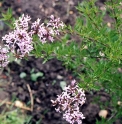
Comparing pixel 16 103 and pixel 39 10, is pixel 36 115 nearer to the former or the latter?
pixel 16 103

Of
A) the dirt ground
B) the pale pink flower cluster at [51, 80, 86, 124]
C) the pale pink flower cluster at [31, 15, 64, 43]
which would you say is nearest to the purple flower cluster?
the pale pink flower cluster at [31, 15, 64, 43]

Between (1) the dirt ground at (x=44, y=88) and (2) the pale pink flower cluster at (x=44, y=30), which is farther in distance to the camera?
(1) the dirt ground at (x=44, y=88)

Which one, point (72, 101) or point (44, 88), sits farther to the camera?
point (44, 88)

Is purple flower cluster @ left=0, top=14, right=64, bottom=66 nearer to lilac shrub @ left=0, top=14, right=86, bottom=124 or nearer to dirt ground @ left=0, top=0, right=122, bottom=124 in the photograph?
lilac shrub @ left=0, top=14, right=86, bottom=124

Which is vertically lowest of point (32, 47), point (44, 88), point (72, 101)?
point (72, 101)

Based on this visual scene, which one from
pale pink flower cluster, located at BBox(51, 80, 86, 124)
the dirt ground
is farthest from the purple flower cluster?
the dirt ground

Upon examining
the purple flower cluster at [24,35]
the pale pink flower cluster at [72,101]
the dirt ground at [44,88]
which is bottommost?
the pale pink flower cluster at [72,101]

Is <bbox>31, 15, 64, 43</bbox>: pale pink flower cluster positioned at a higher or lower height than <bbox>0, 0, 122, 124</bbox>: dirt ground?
lower

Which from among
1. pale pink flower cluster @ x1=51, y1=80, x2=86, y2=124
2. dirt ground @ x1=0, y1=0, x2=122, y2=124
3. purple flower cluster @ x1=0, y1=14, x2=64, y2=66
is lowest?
pale pink flower cluster @ x1=51, y1=80, x2=86, y2=124

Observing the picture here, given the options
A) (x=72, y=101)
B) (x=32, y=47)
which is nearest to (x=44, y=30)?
(x=32, y=47)

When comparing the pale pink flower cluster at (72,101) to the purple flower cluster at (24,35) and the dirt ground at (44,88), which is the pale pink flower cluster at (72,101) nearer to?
the purple flower cluster at (24,35)

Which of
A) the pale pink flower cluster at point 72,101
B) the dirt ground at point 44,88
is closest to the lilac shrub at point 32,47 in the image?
the pale pink flower cluster at point 72,101

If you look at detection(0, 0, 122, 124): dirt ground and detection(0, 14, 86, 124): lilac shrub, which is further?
detection(0, 0, 122, 124): dirt ground

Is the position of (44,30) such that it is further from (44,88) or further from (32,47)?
(44,88)
